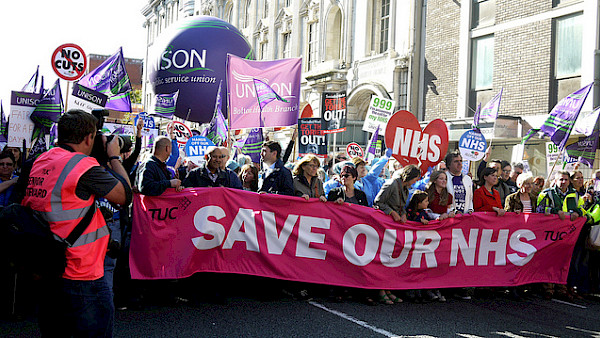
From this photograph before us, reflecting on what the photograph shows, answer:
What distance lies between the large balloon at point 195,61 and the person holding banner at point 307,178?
8913 mm

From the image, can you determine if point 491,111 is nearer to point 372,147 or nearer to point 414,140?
point 372,147

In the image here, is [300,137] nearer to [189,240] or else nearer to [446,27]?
[189,240]

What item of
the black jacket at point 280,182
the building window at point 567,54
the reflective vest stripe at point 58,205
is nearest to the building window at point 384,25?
the building window at point 567,54

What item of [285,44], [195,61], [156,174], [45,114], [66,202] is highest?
[285,44]

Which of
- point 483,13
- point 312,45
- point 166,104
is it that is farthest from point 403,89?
point 166,104

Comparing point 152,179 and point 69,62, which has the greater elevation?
point 69,62

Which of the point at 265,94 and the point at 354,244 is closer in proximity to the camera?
the point at 354,244

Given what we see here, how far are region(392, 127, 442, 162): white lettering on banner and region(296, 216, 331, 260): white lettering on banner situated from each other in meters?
2.13

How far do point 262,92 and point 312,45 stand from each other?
19226 mm

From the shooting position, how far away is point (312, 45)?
2931cm

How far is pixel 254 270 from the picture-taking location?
22.5 feet

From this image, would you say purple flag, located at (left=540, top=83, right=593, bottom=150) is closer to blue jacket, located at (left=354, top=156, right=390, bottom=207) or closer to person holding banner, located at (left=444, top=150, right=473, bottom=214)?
person holding banner, located at (left=444, top=150, right=473, bottom=214)

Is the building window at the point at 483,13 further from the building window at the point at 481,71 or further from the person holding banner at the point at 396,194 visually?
the person holding banner at the point at 396,194

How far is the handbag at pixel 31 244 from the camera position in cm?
312
